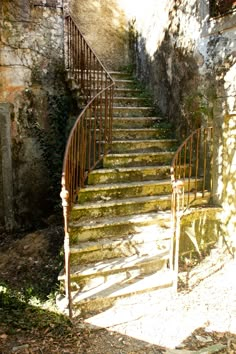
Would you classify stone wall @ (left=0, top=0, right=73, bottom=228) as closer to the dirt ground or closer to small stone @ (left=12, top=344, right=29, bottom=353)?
the dirt ground

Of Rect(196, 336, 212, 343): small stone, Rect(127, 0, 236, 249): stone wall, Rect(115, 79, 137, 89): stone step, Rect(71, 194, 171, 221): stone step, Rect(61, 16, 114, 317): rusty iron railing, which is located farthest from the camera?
Rect(115, 79, 137, 89): stone step

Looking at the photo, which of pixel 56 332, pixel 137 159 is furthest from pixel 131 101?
pixel 56 332

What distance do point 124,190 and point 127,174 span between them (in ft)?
1.24

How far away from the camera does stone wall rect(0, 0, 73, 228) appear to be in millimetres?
6367

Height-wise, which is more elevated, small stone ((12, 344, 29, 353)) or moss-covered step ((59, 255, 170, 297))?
moss-covered step ((59, 255, 170, 297))

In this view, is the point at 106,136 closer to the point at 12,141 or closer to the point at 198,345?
the point at 12,141

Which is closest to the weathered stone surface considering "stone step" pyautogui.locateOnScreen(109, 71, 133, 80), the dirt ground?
the dirt ground

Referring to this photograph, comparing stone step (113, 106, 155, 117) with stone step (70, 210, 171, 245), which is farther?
stone step (113, 106, 155, 117)

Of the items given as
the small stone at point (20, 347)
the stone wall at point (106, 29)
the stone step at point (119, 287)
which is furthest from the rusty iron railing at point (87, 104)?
the small stone at point (20, 347)

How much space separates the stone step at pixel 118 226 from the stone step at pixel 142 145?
1.54 m

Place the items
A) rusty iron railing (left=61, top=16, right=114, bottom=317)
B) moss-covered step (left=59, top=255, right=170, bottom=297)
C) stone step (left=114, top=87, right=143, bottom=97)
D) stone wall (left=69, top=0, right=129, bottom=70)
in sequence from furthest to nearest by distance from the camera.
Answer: stone wall (left=69, top=0, right=129, bottom=70) → stone step (left=114, top=87, right=143, bottom=97) → rusty iron railing (left=61, top=16, right=114, bottom=317) → moss-covered step (left=59, top=255, right=170, bottom=297)

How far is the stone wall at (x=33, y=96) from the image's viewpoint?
20.9 ft

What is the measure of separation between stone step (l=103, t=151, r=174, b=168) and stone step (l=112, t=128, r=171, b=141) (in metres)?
0.64

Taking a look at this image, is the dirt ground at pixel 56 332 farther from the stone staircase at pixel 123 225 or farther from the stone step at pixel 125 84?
the stone step at pixel 125 84
